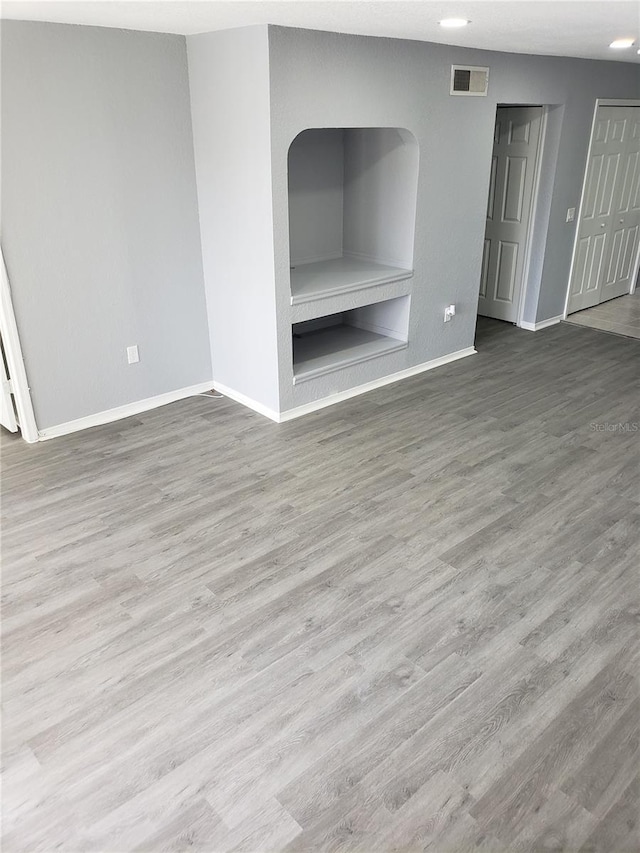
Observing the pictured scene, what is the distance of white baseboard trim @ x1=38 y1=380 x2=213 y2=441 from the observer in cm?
412

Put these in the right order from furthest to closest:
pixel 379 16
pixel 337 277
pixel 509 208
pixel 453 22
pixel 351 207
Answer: pixel 509 208 < pixel 351 207 < pixel 337 277 < pixel 453 22 < pixel 379 16

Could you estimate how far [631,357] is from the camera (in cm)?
544

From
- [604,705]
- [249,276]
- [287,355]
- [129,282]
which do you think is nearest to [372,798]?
[604,705]

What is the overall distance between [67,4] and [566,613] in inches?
136

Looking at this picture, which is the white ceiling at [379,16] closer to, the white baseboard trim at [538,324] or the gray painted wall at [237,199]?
the gray painted wall at [237,199]

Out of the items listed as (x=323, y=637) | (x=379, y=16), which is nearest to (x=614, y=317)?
(x=379, y=16)

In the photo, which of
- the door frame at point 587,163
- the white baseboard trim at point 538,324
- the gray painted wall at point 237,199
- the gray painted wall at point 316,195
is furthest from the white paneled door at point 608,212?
the gray painted wall at point 237,199

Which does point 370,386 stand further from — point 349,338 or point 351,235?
point 351,235

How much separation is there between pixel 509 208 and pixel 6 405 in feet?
15.3

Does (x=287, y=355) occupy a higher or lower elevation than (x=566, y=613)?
higher

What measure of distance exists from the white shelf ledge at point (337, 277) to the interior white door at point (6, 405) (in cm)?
183

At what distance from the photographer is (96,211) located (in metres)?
3.85

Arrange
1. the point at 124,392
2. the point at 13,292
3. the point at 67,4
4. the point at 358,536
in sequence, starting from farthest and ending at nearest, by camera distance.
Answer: the point at 124,392
the point at 13,292
the point at 358,536
the point at 67,4

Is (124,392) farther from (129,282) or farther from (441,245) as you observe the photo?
(441,245)
